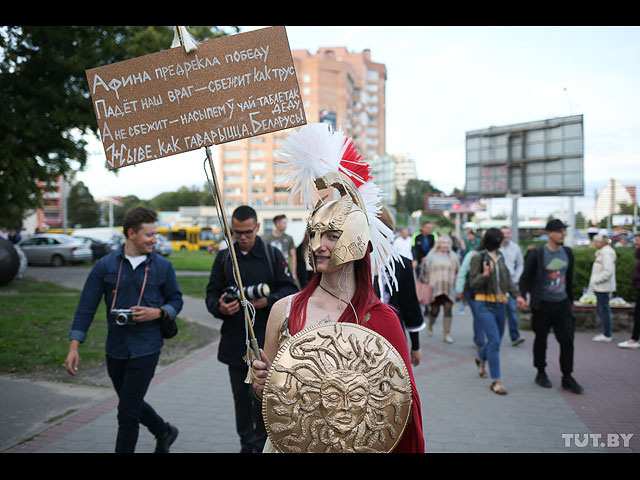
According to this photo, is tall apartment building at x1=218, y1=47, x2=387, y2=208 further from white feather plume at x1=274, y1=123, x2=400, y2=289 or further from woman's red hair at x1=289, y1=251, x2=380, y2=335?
woman's red hair at x1=289, y1=251, x2=380, y2=335

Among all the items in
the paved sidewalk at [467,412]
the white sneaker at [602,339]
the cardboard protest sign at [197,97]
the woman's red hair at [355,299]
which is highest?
the cardboard protest sign at [197,97]

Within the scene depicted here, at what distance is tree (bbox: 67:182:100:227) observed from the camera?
78.9 metres

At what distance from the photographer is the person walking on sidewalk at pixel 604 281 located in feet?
29.8

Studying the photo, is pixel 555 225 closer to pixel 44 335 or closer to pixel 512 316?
pixel 512 316

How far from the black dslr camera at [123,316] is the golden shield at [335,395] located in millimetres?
2040

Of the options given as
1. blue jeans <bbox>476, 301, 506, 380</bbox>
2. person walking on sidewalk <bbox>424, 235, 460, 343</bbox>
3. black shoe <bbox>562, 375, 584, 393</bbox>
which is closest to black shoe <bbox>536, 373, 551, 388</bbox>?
black shoe <bbox>562, 375, 584, 393</bbox>

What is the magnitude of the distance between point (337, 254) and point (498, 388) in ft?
15.7

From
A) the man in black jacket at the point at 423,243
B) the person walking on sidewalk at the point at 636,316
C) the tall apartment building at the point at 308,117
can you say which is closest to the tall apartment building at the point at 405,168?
the tall apartment building at the point at 308,117

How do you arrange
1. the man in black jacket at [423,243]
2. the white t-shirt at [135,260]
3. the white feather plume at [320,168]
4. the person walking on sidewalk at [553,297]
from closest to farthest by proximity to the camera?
the white feather plume at [320,168], the white t-shirt at [135,260], the person walking on sidewalk at [553,297], the man in black jacket at [423,243]

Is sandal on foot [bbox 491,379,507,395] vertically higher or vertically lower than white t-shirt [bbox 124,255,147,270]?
lower

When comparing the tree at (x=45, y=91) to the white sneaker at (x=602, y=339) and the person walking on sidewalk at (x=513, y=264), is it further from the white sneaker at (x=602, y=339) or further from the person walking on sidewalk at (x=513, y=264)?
the white sneaker at (x=602, y=339)

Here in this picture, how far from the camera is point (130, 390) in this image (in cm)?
381

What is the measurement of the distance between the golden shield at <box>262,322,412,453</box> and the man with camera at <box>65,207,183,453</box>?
2.03 meters

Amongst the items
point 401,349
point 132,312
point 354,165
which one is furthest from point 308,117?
point 401,349
